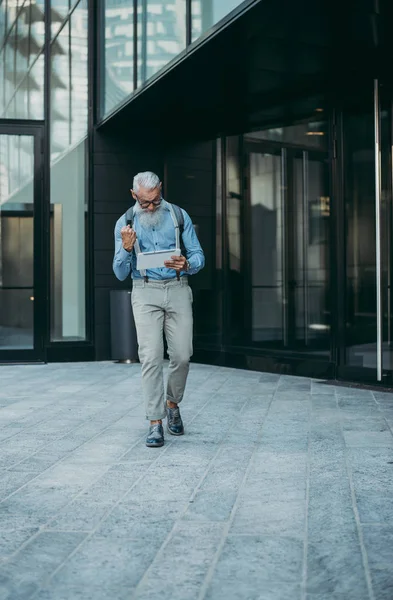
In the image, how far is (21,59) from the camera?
12.1m

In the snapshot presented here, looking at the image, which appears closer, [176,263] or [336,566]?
[336,566]

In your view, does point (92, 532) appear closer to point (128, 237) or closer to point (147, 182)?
point (128, 237)

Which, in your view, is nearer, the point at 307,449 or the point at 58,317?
the point at 307,449

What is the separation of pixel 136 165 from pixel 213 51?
4366 millimetres

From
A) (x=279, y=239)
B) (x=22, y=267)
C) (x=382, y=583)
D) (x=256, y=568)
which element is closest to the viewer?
(x=382, y=583)

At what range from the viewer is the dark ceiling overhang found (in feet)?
23.1

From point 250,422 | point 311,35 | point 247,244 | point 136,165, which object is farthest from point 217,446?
point 136,165

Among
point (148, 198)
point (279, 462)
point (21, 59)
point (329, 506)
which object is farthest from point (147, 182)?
point (21, 59)

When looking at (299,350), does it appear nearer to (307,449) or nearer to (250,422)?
(250,422)

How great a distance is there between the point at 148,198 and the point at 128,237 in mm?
355

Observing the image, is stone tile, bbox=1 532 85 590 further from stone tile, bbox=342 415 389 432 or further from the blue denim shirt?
stone tile, bbox=342 415 389 432

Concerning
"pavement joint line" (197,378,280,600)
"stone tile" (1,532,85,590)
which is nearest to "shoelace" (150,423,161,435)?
"pavement joint line" (197,378,280,600)

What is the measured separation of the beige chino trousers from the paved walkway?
388mm

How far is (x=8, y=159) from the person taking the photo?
11.9m
